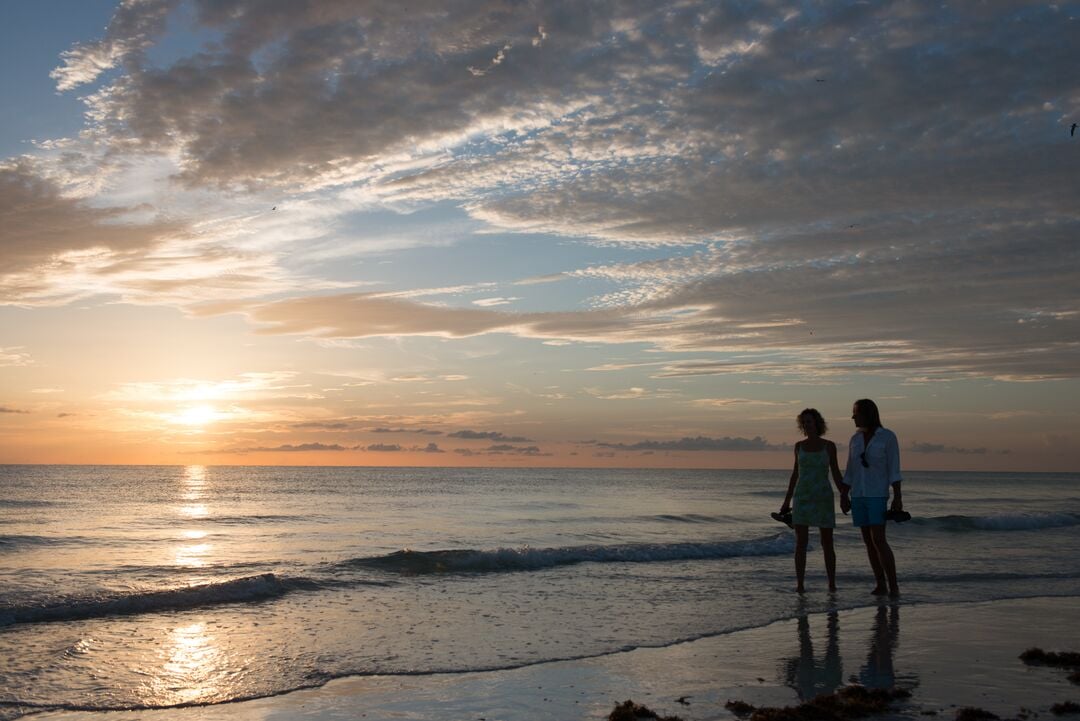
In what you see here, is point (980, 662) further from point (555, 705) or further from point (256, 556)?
point (256, 556)

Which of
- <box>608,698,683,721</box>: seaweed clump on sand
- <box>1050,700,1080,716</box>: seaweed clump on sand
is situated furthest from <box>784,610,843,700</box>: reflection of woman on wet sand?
<box>1050,700,1080,716</box>: seaweed clump on sand

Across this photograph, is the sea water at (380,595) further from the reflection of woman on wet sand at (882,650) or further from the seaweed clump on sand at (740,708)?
the seaweed clump on sand at (740,708)

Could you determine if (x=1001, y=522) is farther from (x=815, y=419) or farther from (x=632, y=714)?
(x=632, y=714)

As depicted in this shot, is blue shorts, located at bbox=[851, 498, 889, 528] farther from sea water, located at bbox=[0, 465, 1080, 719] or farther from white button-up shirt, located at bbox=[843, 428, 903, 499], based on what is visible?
sea water, located at bbox=[0, 465, 1080, 719]

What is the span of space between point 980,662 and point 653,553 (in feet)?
34.4

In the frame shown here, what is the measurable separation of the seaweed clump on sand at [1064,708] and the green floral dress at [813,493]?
16.3 ft

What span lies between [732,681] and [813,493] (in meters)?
4.62

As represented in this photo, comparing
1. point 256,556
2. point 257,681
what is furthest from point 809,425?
point 256,556

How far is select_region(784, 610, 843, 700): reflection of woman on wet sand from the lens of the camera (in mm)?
6477

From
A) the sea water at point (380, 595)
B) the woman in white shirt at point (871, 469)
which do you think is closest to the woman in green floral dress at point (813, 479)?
the woman in white shirt at point (871, 469)

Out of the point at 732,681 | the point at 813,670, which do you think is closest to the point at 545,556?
the point at 813,670

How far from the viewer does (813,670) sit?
712 centimetres

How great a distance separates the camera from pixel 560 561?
1669 cm

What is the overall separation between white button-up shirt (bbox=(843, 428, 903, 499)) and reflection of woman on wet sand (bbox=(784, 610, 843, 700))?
83.2 inches
